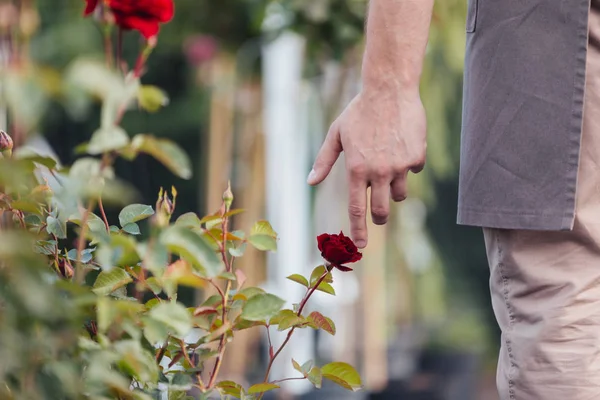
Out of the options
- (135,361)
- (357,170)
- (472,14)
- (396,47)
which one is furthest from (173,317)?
(472,14)

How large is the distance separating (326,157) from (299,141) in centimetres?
253

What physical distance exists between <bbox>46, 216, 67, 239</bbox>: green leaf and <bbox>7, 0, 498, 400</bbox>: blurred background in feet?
7.49

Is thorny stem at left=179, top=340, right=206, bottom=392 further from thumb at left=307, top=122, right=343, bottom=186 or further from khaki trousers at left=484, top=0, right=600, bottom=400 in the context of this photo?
khaki trousers at left=484, top=0, right=600, bottom=400

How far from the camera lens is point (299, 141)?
3.89m

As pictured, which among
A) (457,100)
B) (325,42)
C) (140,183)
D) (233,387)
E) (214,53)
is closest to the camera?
(233,387)

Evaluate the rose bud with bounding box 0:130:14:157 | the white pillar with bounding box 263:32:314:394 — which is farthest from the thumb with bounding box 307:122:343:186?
the white pillar with bounding box 263:32:314:394

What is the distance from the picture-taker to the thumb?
1.36 m

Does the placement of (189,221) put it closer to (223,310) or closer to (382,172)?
(223,310)

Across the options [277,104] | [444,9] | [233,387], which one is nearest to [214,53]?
[277,104]

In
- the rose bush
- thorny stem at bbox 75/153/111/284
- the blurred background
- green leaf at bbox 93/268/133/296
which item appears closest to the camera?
Answer: the rose bush

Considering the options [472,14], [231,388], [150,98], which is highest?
[472,14]

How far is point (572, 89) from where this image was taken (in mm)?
1289

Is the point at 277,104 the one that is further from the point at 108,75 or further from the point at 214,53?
the point at 108,75

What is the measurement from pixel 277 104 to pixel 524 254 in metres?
2.67
